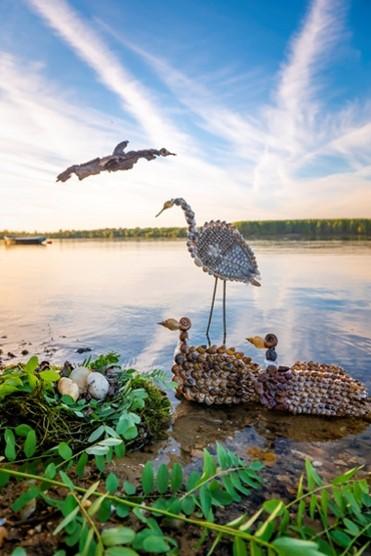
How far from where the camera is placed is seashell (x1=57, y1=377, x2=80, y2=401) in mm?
2537

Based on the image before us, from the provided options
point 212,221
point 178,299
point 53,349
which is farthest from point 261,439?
point 178,299

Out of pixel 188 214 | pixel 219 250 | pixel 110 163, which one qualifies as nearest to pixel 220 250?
pixel 219 250

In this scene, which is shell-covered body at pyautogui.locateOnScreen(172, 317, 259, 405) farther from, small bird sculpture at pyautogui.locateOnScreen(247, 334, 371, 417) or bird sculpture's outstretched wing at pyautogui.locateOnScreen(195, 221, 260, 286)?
bird sculpture's outstretched wing at pyautogui.locateOnScreen(195, 221, 260, 286)

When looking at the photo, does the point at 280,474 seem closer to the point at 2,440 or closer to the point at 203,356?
the point at 203,356

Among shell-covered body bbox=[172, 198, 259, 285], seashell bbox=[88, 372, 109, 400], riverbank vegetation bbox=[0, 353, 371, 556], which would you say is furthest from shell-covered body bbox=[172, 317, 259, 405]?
shell-covered body bbox=[172, 198, 259, 285]

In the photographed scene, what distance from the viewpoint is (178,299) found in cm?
959

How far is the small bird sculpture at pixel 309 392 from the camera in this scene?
3410 millimetres

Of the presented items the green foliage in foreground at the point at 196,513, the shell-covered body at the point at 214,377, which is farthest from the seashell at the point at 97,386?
the shell-covered body at the point at 214,377

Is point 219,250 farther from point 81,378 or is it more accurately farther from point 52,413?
point 52,413

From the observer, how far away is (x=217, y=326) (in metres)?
7.05

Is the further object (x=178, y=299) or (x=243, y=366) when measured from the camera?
(x=178, y=299)

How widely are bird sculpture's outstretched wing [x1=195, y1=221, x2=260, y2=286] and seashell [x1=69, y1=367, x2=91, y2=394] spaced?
236 centimetres

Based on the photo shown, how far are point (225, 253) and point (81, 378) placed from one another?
111 inches

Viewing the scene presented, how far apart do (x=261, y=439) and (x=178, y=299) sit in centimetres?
670
